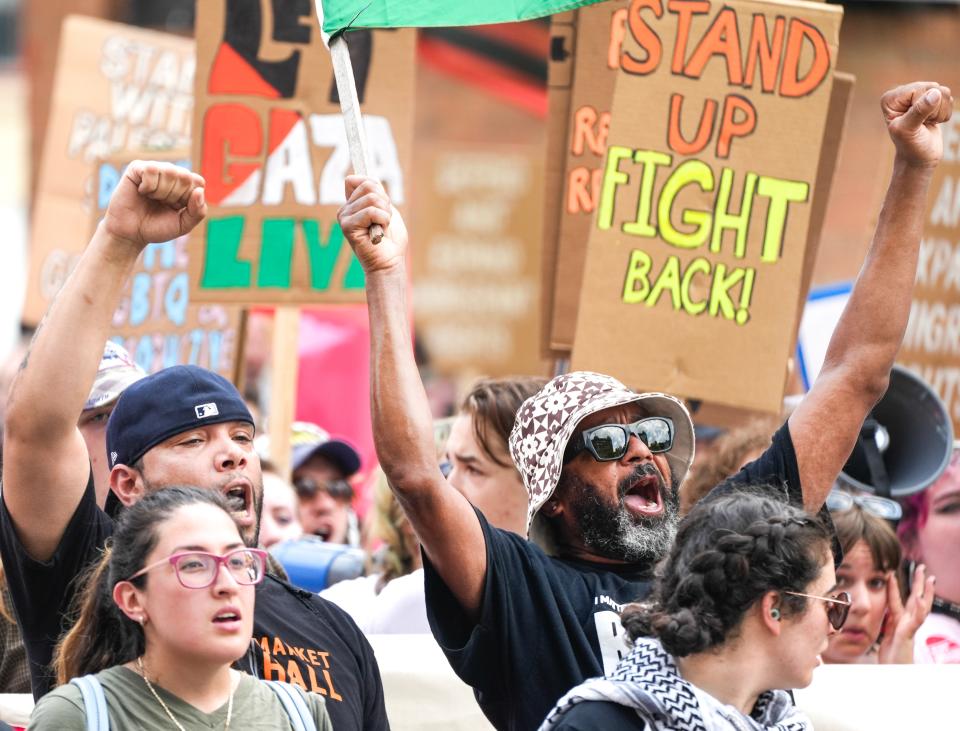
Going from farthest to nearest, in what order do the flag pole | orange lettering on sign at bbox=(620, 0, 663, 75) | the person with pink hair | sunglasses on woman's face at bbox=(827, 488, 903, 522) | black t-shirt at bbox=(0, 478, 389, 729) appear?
1. orange lettering on sign at bbox=(620, 0, 663, 75)
2. the person with pink hair
3. sunglasses on woman's face at bbox=(827, 488, 903, 522)
4. the flag pole
5. black t-shirt at bbox=(0, 478, 389, 729)

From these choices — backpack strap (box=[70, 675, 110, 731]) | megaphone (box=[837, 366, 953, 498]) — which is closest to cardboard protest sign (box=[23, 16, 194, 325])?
megaphone (box=[837, 366, 953, 498])

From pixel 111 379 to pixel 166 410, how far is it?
61 centimetres

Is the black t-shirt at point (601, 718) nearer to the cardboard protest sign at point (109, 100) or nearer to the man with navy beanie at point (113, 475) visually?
the man with navy beanie at point (113, 475)

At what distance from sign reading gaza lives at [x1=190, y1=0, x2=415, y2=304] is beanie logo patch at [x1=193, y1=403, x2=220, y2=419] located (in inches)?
78.7

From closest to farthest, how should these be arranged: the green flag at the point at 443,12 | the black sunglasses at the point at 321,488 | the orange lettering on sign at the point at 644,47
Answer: the green flag at the point at 443,12
the orange lettering on sign at the point at 644,47
the black sunglasses at the point at 321,488

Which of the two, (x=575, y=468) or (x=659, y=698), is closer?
(x=659, y=698)

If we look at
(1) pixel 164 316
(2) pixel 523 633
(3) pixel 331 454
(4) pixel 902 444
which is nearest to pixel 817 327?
(4) pixel 902 444

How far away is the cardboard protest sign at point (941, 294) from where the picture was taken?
5.92 metres

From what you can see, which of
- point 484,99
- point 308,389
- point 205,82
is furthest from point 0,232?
point 205,82

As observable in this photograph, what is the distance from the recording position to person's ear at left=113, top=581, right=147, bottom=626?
268 cm

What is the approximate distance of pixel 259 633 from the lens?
3127 millimetres

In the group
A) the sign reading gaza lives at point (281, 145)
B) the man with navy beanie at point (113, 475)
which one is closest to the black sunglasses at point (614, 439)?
the man with navy beanie at point (113, 475)

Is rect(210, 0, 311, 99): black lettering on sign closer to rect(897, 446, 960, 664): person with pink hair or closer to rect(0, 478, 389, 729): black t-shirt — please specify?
rect(897, 446, 960, 664): person with pink hair

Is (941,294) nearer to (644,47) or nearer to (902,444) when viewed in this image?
(902,444)
